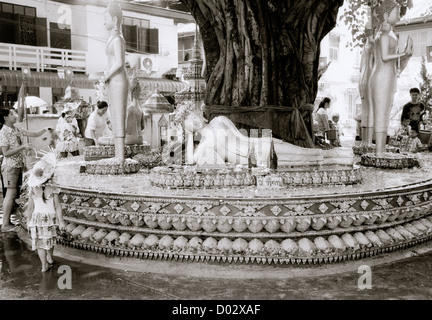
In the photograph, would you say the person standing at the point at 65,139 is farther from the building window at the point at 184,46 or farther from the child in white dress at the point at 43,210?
the building window at the point at 184,46

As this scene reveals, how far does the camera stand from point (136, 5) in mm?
20797

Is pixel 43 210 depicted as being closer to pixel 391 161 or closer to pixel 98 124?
pixel 391 161

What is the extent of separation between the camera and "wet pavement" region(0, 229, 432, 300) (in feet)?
12.5

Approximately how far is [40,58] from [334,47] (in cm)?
1762

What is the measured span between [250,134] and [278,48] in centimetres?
125

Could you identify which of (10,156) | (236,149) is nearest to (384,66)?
(236,149)

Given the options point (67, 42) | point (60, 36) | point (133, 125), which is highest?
point (60, 36)

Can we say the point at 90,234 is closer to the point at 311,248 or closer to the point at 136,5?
the point at 311,248

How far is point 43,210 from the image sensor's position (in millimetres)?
4430

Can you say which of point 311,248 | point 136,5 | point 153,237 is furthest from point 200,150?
point 136,5

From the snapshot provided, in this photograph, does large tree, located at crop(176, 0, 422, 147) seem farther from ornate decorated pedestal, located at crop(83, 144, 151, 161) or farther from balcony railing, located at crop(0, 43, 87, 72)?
balcony railing, located at crop(0, 43, 87, 72)

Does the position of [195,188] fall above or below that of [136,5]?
below

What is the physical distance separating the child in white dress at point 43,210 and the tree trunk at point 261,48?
2863mm

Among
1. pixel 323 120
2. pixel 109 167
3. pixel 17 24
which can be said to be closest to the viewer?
pixel 109 167
